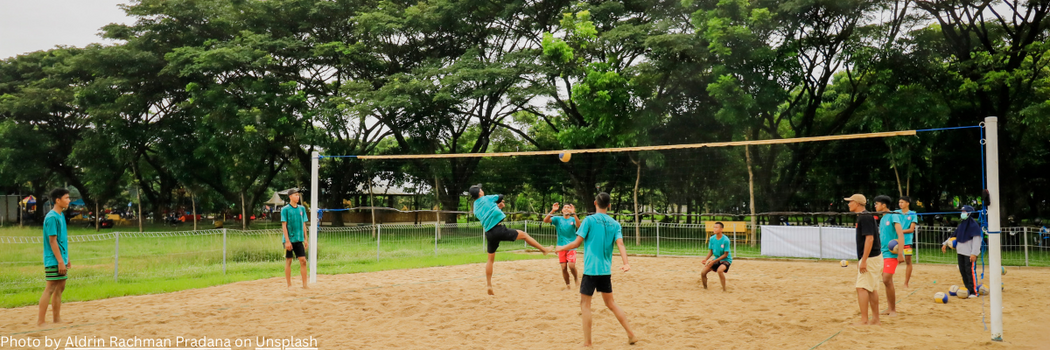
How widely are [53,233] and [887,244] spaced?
987 centimetres

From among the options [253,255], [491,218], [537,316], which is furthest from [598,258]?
[253,255]

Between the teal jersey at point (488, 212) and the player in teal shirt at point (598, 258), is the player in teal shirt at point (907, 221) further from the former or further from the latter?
the teal jersey at point (488, 212)

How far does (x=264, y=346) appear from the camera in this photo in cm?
564

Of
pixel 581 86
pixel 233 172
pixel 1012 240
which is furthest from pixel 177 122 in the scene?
pixel 1012 240

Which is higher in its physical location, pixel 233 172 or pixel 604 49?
pixel 604 49

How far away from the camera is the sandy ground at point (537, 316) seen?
587cm

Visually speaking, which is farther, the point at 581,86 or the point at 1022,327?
the point at 581,86

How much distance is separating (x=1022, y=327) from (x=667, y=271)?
5882 millimetres

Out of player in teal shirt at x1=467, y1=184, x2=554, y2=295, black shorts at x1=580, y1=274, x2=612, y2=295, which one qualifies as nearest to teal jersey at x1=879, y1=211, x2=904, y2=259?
black shorts at x1=580, y1=274, x2=612, y2=295

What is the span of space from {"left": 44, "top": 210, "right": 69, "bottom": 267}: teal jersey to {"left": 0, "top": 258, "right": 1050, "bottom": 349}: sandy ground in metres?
0.72

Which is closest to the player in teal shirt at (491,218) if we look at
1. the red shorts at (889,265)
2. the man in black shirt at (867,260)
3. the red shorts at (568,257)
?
the red shorts at (568,257)

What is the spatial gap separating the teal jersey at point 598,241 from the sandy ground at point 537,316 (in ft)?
2.57

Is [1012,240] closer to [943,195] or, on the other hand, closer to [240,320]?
[943,195]

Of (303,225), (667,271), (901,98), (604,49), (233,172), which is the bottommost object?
(667,271)
